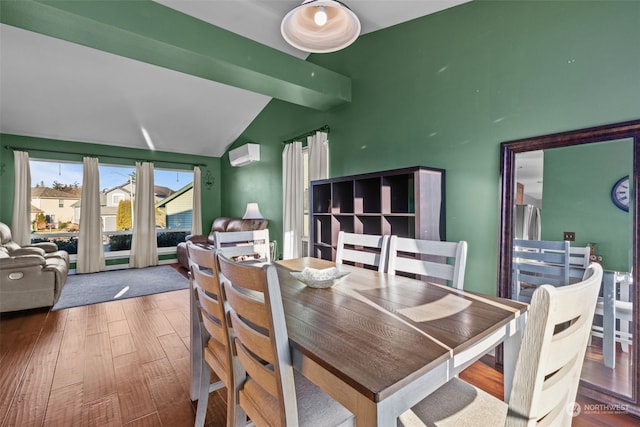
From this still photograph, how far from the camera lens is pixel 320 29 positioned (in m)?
1.67

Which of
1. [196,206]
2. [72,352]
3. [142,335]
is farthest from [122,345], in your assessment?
[196,206]

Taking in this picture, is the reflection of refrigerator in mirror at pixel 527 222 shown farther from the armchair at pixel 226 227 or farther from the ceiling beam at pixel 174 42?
the armchair at pixel 226 227

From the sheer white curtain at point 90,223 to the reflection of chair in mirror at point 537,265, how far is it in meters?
6.48

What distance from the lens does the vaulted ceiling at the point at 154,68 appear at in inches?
86.2

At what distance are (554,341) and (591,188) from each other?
167 centimetres

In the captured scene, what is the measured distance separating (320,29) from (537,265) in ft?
6.83

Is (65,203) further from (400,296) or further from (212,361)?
(400,296)

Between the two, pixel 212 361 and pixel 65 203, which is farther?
pixel 65 203

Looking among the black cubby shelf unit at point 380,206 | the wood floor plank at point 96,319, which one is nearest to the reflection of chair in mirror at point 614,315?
the black cubby shelf unit at point 380,206

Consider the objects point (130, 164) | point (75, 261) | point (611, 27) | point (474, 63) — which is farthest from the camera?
point (130, 164)

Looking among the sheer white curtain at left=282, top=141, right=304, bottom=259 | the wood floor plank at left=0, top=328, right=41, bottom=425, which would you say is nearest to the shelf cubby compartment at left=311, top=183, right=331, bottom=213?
the sheer white curtain at left=282, top=141, right=304, bottom=259

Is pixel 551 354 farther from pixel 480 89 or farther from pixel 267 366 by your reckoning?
pixel 480 89

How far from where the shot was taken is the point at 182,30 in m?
2.39

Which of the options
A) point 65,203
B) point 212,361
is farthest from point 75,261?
point 212,361
